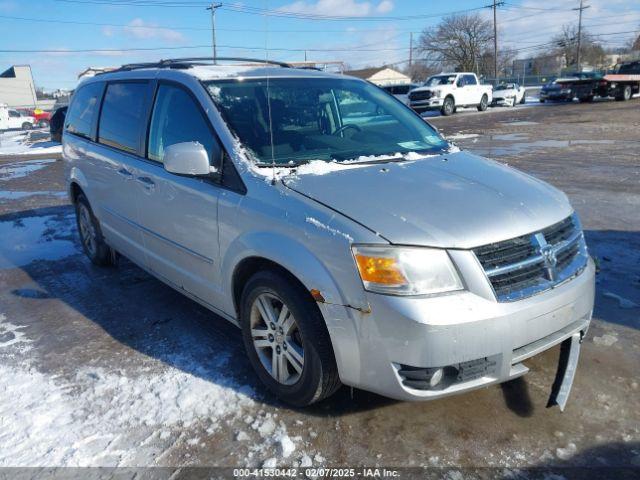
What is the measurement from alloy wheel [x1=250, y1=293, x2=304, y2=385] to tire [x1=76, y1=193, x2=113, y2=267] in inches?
111

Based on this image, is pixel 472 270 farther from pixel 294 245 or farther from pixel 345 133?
pixel 345 133

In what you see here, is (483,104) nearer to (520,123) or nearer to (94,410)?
(520,123)

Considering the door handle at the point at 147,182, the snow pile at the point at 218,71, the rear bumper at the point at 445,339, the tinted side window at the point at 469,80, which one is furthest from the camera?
the tinted side window at the point at 469,80

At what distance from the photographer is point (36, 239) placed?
6.62 metres

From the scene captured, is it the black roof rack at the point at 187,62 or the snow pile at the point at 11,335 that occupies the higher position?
the black roof rack at the point at 187,62

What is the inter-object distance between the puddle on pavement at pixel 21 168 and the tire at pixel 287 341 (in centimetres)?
1087

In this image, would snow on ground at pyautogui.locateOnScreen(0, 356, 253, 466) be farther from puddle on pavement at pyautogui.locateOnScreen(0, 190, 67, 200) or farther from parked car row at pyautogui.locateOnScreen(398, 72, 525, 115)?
parked car row at pyautogui.locateOnScreen(398, 72, 525, 115)

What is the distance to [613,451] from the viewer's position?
8.14ft

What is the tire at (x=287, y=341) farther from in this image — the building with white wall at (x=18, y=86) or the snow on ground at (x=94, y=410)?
the building with white wall at (x=18, y=86)

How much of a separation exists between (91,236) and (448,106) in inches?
989

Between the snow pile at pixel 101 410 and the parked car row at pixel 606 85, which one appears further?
the parked car row at pixel 606 85

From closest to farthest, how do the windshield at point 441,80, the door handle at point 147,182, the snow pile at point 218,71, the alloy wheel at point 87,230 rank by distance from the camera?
the snow pile at point 218,71 → the door handle at point 147,182 → the alloy wheel at point 87,230 → the windshield at point 441,80

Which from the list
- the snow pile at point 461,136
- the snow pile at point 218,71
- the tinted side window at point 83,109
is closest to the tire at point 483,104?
the snow pile at point 461,136

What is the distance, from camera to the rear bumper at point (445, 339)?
233cm
